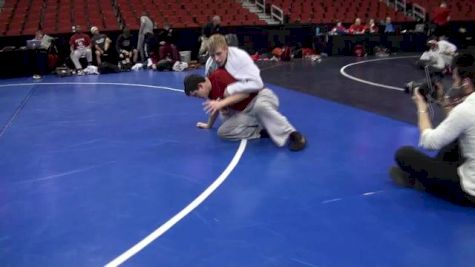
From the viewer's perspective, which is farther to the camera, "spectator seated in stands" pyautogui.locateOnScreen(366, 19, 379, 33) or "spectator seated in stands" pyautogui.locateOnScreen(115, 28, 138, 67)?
"spectator seated in stands" pyautogui.locateOnScreen(366, 19, 379, 33)

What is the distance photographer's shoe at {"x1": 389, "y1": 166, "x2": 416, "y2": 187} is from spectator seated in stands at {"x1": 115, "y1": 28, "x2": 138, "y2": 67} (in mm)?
11184

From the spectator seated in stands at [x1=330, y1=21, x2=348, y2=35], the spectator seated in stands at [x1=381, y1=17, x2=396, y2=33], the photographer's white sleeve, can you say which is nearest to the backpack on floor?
the spectator seated in stands at [x1=330, y1=21, x2=348, y2=35]

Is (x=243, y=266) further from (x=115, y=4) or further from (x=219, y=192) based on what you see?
(x=115, y=4)

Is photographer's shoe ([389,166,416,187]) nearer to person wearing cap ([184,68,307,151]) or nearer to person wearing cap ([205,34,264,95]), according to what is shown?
person wearing cap ([184,68,307,151])

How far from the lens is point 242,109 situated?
18.5 ft

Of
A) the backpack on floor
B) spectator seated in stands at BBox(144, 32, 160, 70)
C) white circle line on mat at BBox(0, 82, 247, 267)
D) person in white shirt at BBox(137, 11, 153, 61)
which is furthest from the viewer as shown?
the backpack on floor

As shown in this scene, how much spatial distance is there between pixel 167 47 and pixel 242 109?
8585 mm

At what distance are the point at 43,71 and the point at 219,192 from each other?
1053 cm

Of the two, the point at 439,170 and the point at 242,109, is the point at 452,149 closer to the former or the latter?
the point at 439,170

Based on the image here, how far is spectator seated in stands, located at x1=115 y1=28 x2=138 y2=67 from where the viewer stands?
14188 mm

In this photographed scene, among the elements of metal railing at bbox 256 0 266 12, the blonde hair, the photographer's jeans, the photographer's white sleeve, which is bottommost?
the photographer's jeans

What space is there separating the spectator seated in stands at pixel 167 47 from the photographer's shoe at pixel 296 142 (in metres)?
8.49

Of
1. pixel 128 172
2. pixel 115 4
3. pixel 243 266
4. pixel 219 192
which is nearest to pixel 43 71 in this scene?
pixel 115 4

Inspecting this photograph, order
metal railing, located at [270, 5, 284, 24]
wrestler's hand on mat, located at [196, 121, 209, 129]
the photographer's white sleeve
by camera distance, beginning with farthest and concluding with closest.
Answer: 1. metal railing, located at [270, 5, 284, 24]
2. wrestler's hand on mat, located at [196, 121, 209, 129]
3. the photographer's white sleeve
